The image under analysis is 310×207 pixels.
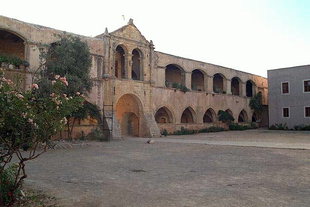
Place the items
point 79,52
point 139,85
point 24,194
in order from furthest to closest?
point 139,85
point 79,52
point 24,194

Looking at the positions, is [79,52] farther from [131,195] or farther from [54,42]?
[131,195]

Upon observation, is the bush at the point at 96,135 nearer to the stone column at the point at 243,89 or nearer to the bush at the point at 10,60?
the bush at the point at 10,60

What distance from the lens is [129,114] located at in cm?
Answer: 2639

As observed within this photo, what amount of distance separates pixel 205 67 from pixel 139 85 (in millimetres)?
9871

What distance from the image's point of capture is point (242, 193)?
5855 millimetres

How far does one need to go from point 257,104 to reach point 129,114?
1829cm

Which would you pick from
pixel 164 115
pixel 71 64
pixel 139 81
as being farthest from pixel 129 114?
pixel 71 64

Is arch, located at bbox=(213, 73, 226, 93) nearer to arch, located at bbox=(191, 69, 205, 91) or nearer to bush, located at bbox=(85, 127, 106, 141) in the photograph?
arch, located at bbox=(191, 69, 205, 91)

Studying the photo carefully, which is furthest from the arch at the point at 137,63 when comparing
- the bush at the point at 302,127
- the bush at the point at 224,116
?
the bush at the point at 302,127

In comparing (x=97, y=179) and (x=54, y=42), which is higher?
(x=54, y=42)

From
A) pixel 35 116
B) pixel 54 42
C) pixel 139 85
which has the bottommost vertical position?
pixel 35 116

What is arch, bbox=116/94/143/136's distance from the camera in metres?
25.2

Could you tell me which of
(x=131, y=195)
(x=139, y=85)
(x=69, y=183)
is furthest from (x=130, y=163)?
(x=139, y=85)

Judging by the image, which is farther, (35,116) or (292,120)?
(292,120)
